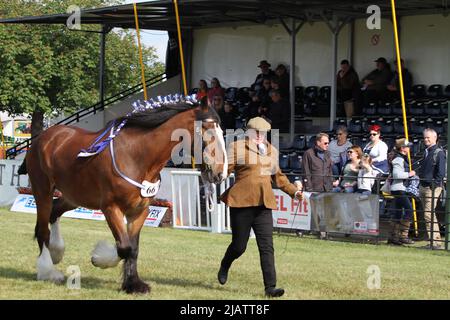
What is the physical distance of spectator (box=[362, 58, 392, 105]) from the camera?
21.4m

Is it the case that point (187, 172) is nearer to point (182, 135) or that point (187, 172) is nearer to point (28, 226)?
point (28, 226)

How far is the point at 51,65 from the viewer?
1631 inches

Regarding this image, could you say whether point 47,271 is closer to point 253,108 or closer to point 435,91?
point 253,108

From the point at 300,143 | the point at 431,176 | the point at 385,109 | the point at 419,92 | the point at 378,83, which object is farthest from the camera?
the point at 419,92

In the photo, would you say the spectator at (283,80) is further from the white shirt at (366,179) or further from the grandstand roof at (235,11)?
the white shirt at (366,179)

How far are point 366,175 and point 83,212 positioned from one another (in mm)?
6886

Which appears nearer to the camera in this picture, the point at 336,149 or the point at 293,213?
the point at 293,213

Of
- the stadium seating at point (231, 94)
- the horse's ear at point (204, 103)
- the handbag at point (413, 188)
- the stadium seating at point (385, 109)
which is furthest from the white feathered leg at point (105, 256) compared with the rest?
the stadium seating at point (231, 94)

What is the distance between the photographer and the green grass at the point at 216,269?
9.25 meters

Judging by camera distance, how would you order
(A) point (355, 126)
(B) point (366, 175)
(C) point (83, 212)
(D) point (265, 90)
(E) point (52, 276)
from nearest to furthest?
(E) point (52, 276), (B) point (366, 175), (C) point (83, 212), (A) point (355, 126), (D) point (265, 90)

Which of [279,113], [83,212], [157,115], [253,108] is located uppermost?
[157,115]

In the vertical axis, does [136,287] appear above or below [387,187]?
below

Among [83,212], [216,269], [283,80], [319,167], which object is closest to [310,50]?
[283,80]

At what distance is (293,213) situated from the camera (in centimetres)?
1614
